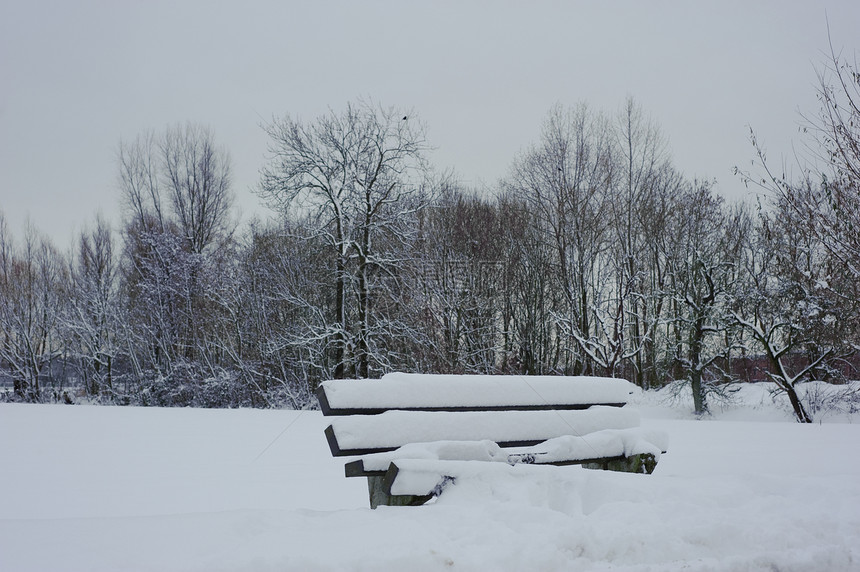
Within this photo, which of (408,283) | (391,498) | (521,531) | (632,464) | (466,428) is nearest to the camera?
(521,531)

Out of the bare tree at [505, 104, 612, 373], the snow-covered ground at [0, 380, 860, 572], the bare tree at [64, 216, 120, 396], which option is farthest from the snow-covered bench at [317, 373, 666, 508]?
the bare tree at [64, 216, 120, 396]

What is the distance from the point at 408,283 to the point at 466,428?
46.9 ft

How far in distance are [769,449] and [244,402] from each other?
16308 mm

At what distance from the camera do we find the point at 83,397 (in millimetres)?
22906

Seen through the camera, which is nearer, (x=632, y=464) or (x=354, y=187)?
(x=632, y=464)

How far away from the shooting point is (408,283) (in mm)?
17250

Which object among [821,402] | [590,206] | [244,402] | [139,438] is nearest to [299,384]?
[244,402]

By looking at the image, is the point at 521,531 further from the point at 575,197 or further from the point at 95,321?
the point at 95,321

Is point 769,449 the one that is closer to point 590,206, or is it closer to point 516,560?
point 516,560

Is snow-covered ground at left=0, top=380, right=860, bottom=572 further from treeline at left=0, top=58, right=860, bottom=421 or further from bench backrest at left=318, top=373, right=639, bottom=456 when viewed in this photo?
treeline at left=0, top=58, right=860, bottom=421

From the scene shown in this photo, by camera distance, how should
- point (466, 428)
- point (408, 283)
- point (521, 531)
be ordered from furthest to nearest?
point (408, 283) → point (466, 428) → point (521, 531)

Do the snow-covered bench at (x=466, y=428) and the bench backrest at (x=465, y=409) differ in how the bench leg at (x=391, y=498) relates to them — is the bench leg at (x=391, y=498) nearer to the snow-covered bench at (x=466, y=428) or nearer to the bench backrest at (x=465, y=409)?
the snow-covered bench at (x=466, y=428)

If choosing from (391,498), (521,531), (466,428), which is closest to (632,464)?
(466,428)

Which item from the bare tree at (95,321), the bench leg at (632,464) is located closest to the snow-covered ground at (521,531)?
the bench leg at (632,464)
